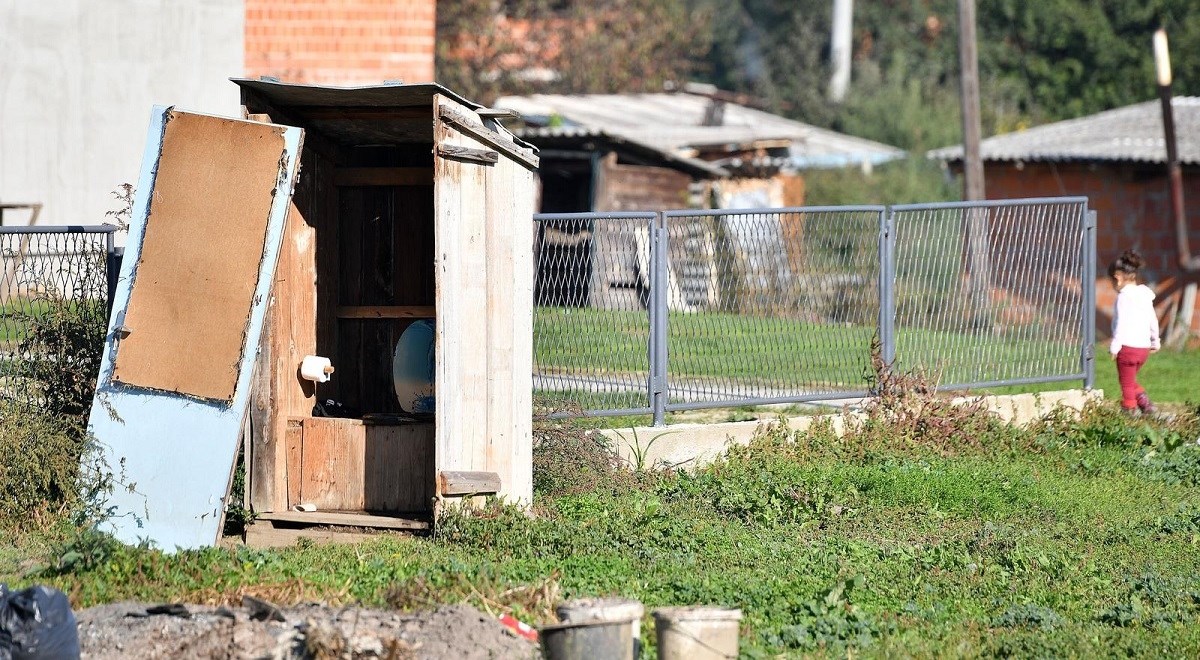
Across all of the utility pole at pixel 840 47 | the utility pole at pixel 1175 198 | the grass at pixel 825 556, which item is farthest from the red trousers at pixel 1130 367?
the utility pole at pixel 840 47

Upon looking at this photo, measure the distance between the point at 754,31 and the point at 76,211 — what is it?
41.8 m

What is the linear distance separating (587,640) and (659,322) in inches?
191

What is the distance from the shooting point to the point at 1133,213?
19984 mm

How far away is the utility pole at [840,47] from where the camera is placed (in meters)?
46.8

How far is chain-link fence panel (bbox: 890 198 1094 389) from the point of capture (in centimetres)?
1090

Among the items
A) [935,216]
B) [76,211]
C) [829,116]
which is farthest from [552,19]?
[935,216]

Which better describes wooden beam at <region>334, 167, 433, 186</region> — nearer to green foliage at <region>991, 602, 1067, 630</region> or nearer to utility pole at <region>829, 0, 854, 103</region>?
green foliage at <region>991, 602, 1067, 630</region>

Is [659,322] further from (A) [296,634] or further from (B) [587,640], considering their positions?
(A) [296,634]

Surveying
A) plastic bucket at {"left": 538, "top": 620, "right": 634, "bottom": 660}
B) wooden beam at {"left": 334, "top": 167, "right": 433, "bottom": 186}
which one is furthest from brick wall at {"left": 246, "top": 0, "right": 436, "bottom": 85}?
plastic bucket at {"left": 538, "top": 620, "right": 634, "bottom": 660}

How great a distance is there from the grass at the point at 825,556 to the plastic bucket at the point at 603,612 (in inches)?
28.1

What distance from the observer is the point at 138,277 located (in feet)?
23.2

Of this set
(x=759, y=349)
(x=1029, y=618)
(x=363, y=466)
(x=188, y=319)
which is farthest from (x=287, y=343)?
(x=1029, y=618)

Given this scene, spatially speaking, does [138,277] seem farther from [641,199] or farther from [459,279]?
[641,199]

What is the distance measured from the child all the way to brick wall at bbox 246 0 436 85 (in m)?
10.4
